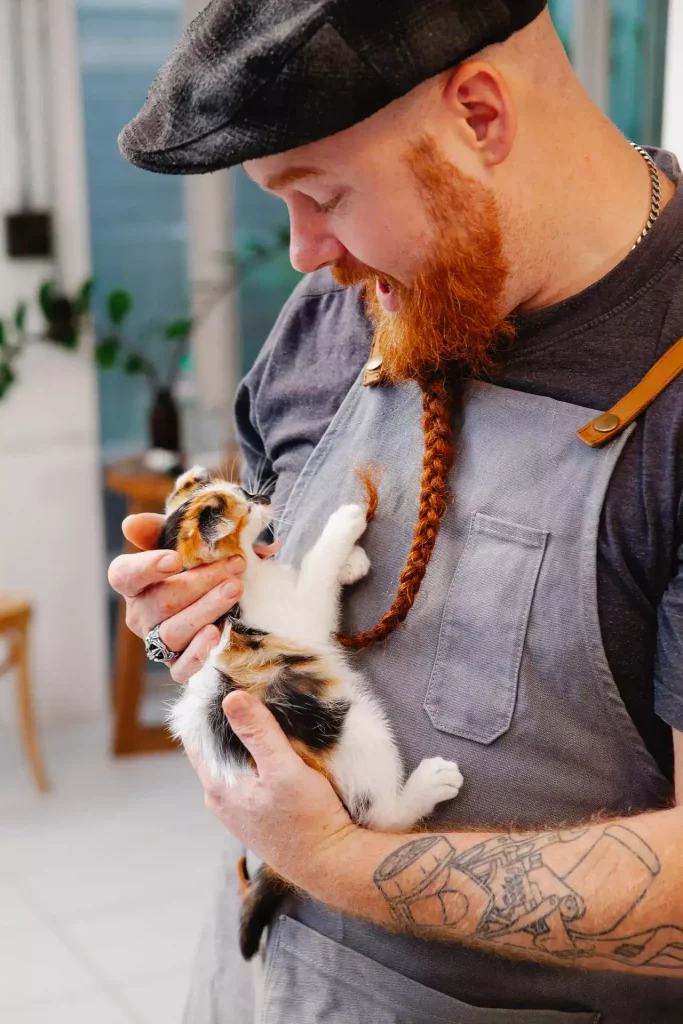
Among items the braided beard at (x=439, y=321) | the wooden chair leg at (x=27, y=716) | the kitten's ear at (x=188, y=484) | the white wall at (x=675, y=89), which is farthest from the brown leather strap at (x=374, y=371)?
the wooden chair leg at (x=27, y=716)

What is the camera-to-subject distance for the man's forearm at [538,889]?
930 millimetres

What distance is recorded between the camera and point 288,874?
1.07 metres

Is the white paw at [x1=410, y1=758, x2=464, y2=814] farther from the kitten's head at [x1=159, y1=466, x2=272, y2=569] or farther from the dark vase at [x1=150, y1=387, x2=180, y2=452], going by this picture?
the dark vase at [x1=150, y1=387, x2=180, y2=452]

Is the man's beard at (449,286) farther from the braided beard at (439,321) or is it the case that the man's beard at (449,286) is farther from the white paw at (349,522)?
the white paw at (349,522)

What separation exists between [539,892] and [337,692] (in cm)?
31

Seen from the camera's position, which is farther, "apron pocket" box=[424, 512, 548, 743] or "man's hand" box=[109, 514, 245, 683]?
"man's hand" box=[109, 514, 245, 683]

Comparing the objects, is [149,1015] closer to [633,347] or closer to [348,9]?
[633,347]

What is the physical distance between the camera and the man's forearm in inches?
36.6

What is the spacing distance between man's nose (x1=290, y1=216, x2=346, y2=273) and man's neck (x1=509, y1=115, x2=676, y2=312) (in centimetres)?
18

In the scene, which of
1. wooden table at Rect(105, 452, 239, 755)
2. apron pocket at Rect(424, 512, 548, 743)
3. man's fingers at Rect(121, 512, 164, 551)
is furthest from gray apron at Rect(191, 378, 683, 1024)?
wooden table at Rect(105, 452, 239, 755)

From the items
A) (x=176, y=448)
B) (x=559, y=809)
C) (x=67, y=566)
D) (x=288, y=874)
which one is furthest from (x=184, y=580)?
(x=67, y=566)

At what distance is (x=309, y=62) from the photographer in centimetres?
90

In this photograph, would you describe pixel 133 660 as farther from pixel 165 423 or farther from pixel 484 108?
pixel 484 108

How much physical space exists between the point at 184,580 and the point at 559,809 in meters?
0.49
